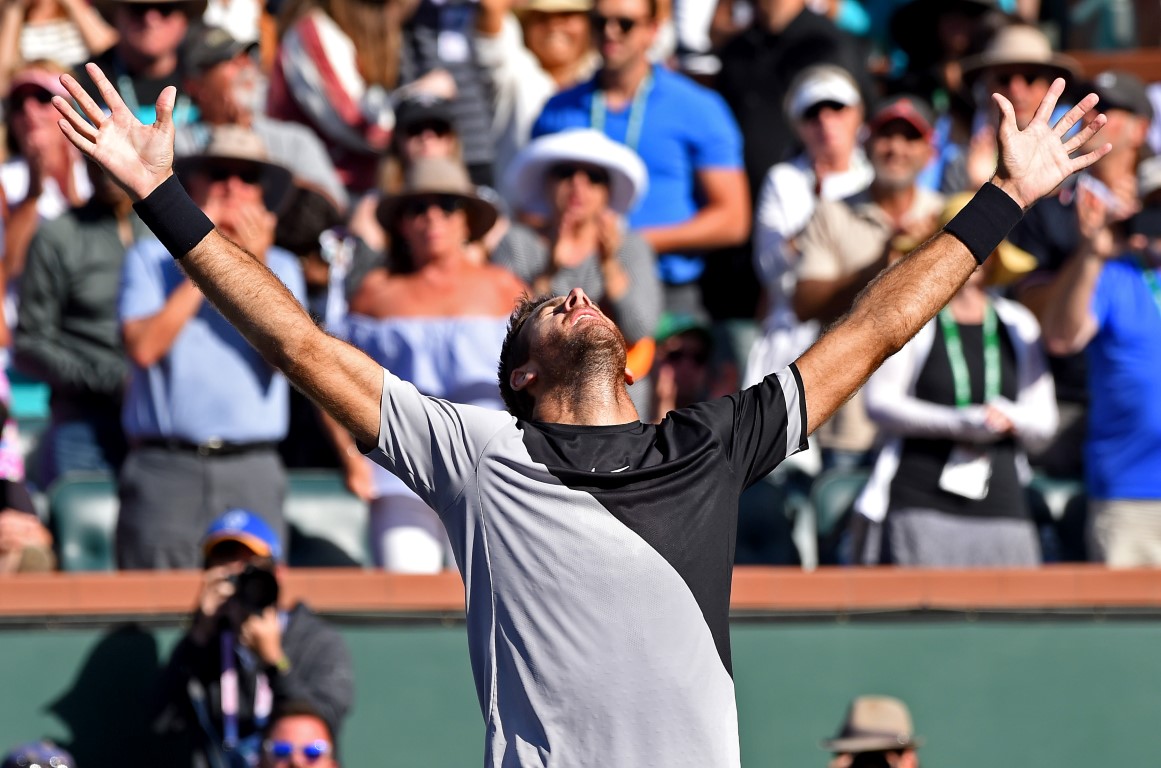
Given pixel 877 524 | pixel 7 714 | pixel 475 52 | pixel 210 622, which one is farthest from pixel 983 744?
pixel 475 52

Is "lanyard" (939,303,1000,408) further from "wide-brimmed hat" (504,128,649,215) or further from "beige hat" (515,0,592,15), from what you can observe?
"beige hat" (515,0,592,15)

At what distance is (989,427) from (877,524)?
20.3 inches

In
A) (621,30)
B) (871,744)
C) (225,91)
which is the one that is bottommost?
(871,744)

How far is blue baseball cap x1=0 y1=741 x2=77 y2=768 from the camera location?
555 centimetres

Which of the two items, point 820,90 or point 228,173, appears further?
point 820,90

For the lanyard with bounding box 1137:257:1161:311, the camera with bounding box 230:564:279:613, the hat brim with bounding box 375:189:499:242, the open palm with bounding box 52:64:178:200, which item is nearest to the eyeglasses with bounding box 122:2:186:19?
the hat brim with bounding box 375:189:499:242

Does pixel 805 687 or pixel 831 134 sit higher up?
pixel 831 134

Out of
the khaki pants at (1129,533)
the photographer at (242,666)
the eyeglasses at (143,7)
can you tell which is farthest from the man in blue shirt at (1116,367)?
the eyeglasses at (143,7)

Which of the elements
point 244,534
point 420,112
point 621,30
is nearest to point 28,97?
point 420,112

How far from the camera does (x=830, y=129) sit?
7.95m

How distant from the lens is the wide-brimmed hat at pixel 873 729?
18.7 ft

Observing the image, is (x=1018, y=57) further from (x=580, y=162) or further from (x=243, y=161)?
(x=243, y=161)

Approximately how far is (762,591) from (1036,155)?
2.88 meters

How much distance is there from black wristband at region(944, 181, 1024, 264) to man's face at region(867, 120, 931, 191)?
3777mm
